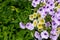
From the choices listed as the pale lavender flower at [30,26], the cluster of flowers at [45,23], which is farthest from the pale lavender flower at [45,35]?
the pale lavender flower at [30,26]

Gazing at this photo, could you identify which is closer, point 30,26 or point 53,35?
point 53,35

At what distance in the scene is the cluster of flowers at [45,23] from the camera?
2807 millimetres

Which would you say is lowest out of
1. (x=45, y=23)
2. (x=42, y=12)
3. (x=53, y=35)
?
(x=53, y=35)

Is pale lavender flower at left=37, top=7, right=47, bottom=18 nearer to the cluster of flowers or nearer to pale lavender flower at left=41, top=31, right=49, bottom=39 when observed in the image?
the cluster of flowers

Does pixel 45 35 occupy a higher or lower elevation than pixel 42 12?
lower

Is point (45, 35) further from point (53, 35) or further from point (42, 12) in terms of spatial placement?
point (42, 12)

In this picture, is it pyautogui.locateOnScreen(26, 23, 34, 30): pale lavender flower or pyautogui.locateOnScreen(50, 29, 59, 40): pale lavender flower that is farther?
pyautogui.locateOnScreen(26, 23, 34, 30): pale lavender flower

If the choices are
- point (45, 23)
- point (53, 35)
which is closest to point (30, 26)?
point (45, 23)

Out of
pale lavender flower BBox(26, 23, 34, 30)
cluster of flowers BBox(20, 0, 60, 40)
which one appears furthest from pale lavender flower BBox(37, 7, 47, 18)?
pale lavender flower BBox(26, 23, 34, 30)

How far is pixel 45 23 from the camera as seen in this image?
2883 millimetres

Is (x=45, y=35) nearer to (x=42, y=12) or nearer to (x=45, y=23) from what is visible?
(x=45, y=23)

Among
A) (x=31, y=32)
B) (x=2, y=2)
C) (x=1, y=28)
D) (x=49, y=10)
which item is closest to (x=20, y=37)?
(x=31, y=32)

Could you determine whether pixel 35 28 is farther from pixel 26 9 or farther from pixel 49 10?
pixel 26 9

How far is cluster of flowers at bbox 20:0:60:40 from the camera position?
281 centimetres
